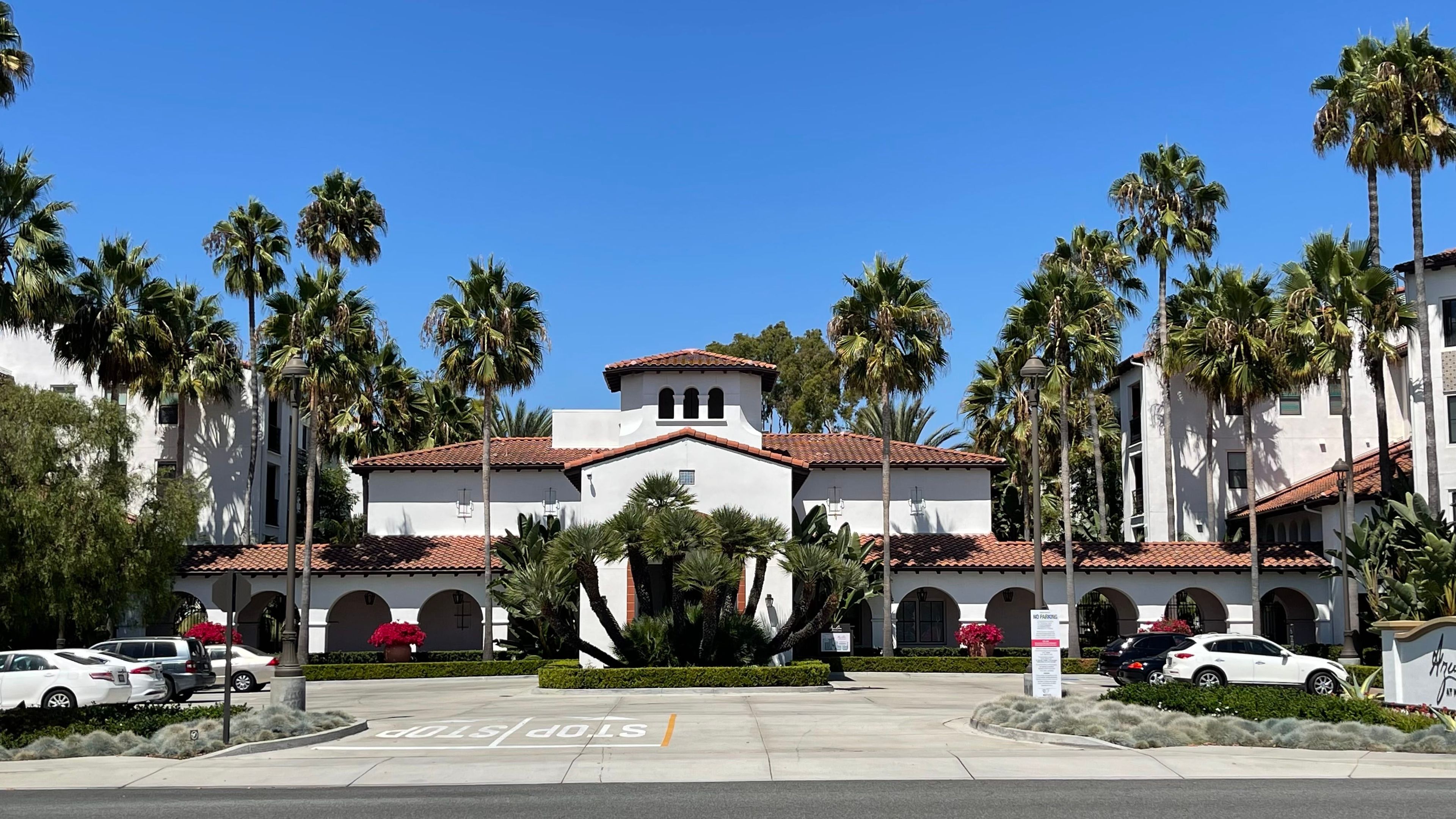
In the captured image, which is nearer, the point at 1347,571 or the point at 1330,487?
the point at 1347,571

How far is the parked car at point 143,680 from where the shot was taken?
2639cm

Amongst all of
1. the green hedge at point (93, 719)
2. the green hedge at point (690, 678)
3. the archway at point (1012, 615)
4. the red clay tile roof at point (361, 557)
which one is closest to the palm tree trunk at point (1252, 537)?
the archway at point (1012, 615)

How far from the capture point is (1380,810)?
38.1 ft

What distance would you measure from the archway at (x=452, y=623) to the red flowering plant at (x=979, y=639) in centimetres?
1790

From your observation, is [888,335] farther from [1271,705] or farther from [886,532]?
[1271,705]

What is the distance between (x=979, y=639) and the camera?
137 ft

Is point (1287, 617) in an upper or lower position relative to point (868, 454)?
lower

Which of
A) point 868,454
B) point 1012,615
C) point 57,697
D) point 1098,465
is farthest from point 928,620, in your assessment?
point 57,697

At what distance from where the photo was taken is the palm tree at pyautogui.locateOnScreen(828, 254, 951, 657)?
40.0 meters

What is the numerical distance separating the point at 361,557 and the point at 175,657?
1452cm

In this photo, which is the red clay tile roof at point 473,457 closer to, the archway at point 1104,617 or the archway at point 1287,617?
the archway at point 1104,617

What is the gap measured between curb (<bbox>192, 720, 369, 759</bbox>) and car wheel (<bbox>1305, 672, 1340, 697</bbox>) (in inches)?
784

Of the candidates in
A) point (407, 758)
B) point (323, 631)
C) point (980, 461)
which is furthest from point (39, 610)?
point (980, 461)

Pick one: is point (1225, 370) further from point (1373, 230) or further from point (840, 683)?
point (840, 683)
